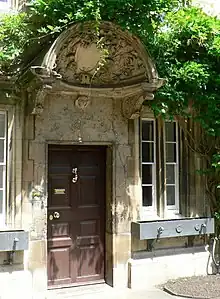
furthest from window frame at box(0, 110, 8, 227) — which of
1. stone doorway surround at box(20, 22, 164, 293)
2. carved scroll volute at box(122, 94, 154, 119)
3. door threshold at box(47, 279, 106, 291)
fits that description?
carved scroll volute at box(122, 94, 154, 119)

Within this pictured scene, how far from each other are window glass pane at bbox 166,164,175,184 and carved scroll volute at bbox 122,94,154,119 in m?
1.30

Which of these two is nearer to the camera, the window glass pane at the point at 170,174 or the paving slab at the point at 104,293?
the paving slab at the point at 104,293

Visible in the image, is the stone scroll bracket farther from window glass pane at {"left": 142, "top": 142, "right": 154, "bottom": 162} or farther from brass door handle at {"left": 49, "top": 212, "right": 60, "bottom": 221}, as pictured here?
brass door handle at {"left": 49, "top": 212, "right": 60, "bottom": 221}

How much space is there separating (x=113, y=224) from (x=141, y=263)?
0.83 m

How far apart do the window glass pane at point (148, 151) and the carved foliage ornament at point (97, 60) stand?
1326 millimetres

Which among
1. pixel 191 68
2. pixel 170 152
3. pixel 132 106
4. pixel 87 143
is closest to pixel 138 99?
pixel 132 106

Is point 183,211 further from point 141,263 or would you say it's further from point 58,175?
point 58,175

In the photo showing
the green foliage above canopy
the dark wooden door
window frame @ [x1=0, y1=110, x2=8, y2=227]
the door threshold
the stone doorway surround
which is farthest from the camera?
the dark wooden door

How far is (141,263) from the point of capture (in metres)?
6.44

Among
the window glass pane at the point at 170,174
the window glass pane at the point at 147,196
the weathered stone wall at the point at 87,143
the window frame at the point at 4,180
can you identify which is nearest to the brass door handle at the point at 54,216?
the weathered stone wall at the point at 87,143

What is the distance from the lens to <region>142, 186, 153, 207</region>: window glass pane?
6863 mm

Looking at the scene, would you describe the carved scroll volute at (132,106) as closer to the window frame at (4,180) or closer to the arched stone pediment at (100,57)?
the arched stone pediment at (100,57)

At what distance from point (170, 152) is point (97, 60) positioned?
234 cm

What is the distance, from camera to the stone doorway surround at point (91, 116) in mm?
5723
